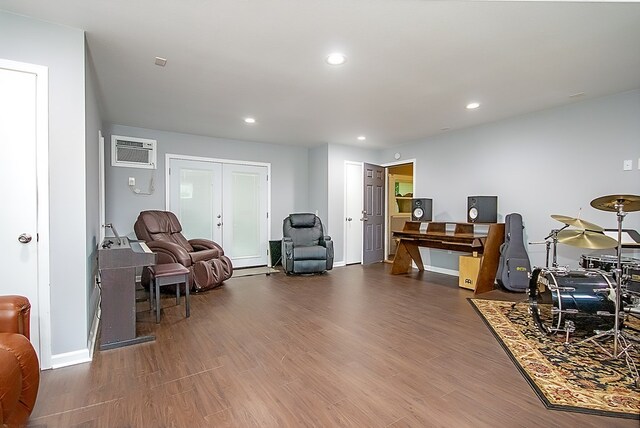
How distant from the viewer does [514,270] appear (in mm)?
4027

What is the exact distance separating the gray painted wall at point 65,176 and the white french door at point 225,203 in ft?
9.67

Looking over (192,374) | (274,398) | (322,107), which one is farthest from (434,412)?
(322,107)

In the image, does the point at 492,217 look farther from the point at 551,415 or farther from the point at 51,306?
the point at 51,306

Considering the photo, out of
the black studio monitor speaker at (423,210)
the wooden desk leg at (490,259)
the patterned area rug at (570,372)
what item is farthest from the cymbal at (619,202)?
the black studio monitor speaker at (423,210)

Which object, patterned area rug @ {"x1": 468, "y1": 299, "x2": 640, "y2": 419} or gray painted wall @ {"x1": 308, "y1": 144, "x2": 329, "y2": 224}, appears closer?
patterned area rug @ {"x1": 468, "y1": 299, "x2": 640, "y2": 419}

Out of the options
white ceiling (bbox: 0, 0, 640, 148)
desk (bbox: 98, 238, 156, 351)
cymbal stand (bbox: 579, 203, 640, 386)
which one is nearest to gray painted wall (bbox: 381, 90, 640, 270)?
white ceiling (bbox: 0, 0, 640, 148)

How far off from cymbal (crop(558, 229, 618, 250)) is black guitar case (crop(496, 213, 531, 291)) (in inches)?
50.1

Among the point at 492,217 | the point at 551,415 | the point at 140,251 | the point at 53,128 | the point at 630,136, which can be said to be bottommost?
the point at 551,415

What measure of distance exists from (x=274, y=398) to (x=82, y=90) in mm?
2474

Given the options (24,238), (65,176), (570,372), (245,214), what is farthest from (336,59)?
(245,214)

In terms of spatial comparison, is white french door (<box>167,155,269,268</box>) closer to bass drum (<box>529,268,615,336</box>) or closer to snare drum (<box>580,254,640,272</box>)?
bass drum (<box>529,268,615,336</box>)

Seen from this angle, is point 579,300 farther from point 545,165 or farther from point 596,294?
point 545,165

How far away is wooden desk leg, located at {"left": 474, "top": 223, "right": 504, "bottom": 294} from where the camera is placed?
4.11 m

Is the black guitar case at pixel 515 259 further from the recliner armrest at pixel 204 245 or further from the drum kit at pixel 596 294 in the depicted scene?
the recliner armrest at pixel 204 245
